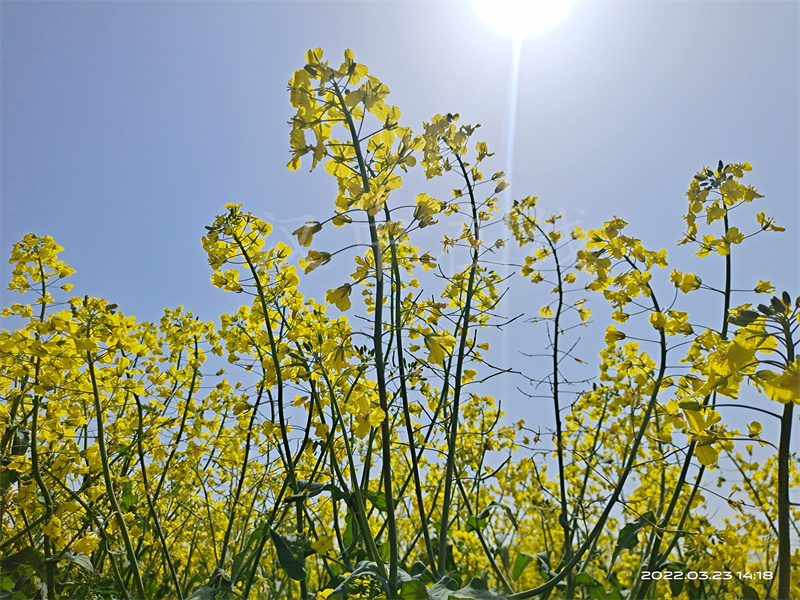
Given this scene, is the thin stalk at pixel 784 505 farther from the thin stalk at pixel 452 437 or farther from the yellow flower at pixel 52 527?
the yellow flower at pixel 52 527

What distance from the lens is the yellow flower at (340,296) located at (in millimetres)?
1737

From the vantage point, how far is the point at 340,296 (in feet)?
5.71

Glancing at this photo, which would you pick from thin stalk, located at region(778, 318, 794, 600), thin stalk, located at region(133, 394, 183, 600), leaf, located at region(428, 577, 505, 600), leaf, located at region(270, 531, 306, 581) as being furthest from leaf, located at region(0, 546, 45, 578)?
thin stalk, located at region(778, 318, 794, 600)

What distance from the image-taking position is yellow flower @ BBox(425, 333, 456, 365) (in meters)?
1.66

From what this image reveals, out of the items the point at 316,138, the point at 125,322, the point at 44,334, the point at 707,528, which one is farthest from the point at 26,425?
the point at 707,528

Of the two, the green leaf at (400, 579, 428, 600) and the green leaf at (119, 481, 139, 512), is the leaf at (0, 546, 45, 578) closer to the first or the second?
the green leaf at (119, 481, 139, 512)

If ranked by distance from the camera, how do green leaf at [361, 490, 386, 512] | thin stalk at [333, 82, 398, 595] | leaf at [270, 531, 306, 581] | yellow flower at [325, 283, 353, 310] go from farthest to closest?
green leaf at [361, 490, 386, 512] < leaf at [270, 531, 306, 581] < yellow flower at [325, 283, 353, 310] < thin stalk at [333, 82, 398, 595]

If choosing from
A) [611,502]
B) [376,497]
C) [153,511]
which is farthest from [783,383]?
[153,511]

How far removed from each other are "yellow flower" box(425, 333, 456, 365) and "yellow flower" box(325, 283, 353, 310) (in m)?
0.29

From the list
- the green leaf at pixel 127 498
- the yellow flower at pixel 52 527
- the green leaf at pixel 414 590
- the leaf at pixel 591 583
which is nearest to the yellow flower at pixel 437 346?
the green leaf at pixel 414 590

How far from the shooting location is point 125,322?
90.6 inches

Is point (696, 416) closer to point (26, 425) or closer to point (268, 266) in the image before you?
point (268, 266)

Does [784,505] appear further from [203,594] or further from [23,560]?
[23,560]

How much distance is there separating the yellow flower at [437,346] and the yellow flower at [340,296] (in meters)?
0.29
